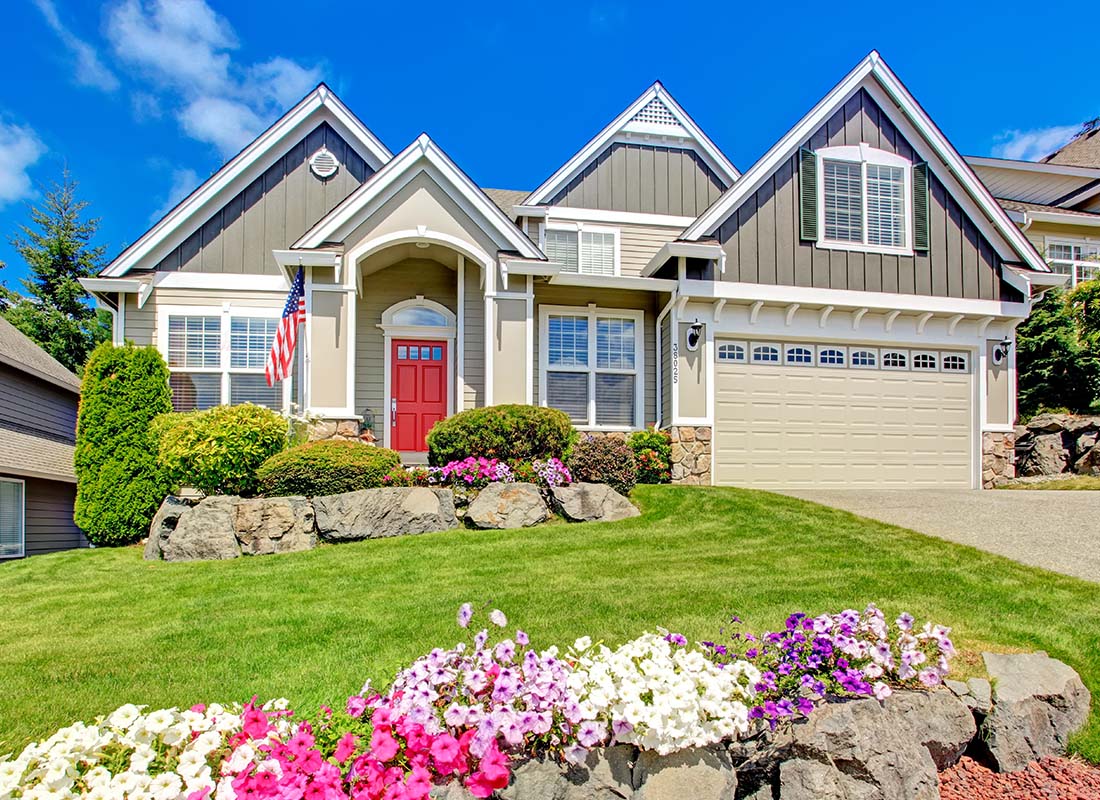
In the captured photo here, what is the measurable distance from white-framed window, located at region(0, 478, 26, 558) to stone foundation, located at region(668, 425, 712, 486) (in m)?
10.9

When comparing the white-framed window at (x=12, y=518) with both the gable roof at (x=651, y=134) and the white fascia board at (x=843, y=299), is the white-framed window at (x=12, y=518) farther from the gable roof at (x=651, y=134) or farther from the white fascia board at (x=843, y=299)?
the white fascia board at (x=843, y=299)

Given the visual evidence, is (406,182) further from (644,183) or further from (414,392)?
(644,183)

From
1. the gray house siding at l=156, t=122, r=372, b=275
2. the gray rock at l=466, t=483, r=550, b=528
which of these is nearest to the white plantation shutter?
the gray house siding at l=156, t=122, r=372, b=275

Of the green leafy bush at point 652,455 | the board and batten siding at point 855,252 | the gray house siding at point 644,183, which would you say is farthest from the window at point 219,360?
the board and batten siding at point 855,252

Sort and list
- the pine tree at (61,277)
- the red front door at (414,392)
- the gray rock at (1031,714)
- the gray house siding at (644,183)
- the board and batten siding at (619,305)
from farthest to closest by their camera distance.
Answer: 1. the pine tree at (61,277)
2. the gray house siding at (644,183)
3. the board and batten siding at (619,305)
4. the red front door at (414,392)
5. the gray rock at (1031,714)

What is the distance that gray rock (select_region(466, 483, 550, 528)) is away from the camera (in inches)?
342

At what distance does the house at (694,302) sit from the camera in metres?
11.6

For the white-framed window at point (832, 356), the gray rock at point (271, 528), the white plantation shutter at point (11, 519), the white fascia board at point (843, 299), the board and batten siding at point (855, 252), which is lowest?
the white plantation shutter at point (11, 519)

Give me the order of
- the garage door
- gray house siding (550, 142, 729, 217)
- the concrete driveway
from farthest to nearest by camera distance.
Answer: gray house siding (550, 142, 729, 217) < the garage door < the concrete driveway

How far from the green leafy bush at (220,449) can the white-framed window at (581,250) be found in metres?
6.43

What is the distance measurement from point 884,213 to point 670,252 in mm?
3965

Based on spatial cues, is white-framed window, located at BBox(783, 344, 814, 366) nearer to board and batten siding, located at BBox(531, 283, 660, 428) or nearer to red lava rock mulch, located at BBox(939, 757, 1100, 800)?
board and batten siding, located at BBox(531, 283, 660, 428)

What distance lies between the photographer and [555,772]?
111 inches

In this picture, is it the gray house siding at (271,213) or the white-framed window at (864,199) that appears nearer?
the gray house siding at (271,213)
